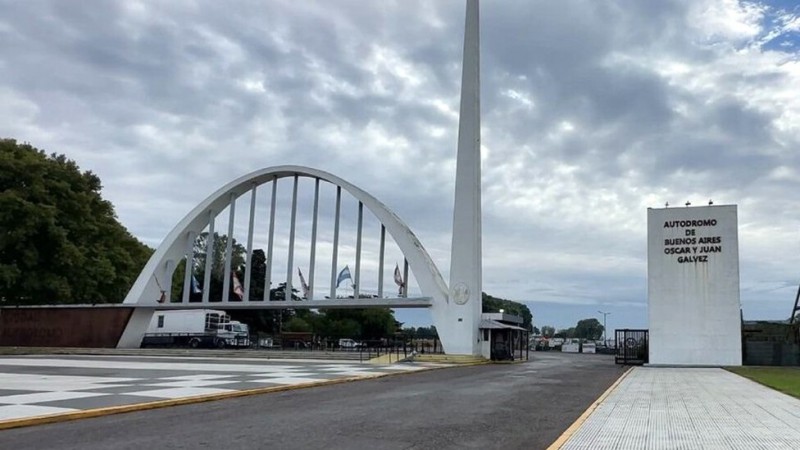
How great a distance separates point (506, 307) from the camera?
149125 millimetres

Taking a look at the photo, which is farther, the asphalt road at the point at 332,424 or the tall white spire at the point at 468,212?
the tall white spire at the point at 468,212

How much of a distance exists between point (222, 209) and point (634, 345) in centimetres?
3368

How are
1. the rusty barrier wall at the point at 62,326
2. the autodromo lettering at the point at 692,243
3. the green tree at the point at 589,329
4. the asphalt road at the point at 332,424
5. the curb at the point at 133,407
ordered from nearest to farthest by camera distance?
the asphalt road at the point at 332,424, the curb at the point at 133,407, the autodromo lettering at the point at 692,243, the rusty barrier wall at the point at 62,326, the green tree at the point at 589,329

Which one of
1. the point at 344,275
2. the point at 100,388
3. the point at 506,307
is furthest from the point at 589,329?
the point at 100,388

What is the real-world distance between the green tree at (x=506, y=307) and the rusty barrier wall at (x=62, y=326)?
61.4m

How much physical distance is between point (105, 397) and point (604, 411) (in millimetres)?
9698

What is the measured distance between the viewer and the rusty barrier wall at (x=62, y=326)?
161 feet

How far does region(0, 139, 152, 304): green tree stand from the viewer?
41.5 metres

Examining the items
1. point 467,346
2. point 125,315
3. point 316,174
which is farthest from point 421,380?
point 125,315

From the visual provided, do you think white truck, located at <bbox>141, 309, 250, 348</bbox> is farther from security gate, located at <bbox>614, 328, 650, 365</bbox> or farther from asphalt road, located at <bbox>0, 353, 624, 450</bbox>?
asphalt road, located at <bbox>0, 353, 624, 450</bbox>

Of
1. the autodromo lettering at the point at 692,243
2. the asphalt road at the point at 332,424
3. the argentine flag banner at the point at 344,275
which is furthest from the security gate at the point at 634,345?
the asphalt road at the point at 332,424

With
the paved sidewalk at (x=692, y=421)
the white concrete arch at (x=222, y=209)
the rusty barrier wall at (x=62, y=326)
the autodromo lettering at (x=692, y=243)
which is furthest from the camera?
the rusty barrier wall at (x=62, y=326)

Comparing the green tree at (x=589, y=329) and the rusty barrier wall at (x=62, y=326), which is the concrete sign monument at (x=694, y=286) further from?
the green tree at (x=589, y=329)

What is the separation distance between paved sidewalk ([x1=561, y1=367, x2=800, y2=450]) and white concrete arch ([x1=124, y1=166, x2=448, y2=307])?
27.4 m
